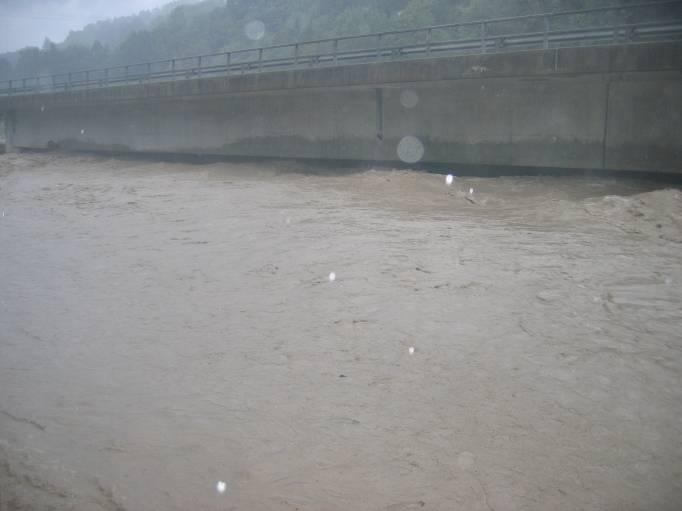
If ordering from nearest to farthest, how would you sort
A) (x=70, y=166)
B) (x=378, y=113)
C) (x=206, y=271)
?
(x=206, y=271) < (x=378, y=113) < (x=70, y=166)

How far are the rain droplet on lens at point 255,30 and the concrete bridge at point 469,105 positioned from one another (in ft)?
220

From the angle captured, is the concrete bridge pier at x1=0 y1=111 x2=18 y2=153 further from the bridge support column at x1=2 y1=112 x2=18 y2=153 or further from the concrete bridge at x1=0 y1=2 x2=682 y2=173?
the concrete bridge at x1=0 y1=2 x2=682 y2=173

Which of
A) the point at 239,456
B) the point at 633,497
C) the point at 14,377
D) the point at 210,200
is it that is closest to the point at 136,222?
the point at 210,200

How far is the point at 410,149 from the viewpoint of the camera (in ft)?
58.0

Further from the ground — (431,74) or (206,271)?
(431,74)

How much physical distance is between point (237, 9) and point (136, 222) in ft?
302

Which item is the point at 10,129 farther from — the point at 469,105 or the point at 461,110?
the point at 469,105

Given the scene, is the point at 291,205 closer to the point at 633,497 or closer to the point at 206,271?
the point at 206,271

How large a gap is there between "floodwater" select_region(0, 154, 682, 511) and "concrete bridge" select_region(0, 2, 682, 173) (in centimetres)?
313

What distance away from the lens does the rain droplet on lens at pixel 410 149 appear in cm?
1747

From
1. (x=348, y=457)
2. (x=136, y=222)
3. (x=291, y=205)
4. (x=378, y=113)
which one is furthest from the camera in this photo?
(x=378, y=113)

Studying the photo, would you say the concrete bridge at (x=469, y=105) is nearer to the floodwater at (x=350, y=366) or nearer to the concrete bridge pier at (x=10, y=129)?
the floodwater at (x=350, y=366)

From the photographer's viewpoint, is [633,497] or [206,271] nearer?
[633,497]

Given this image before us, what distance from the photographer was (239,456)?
3938 mm
